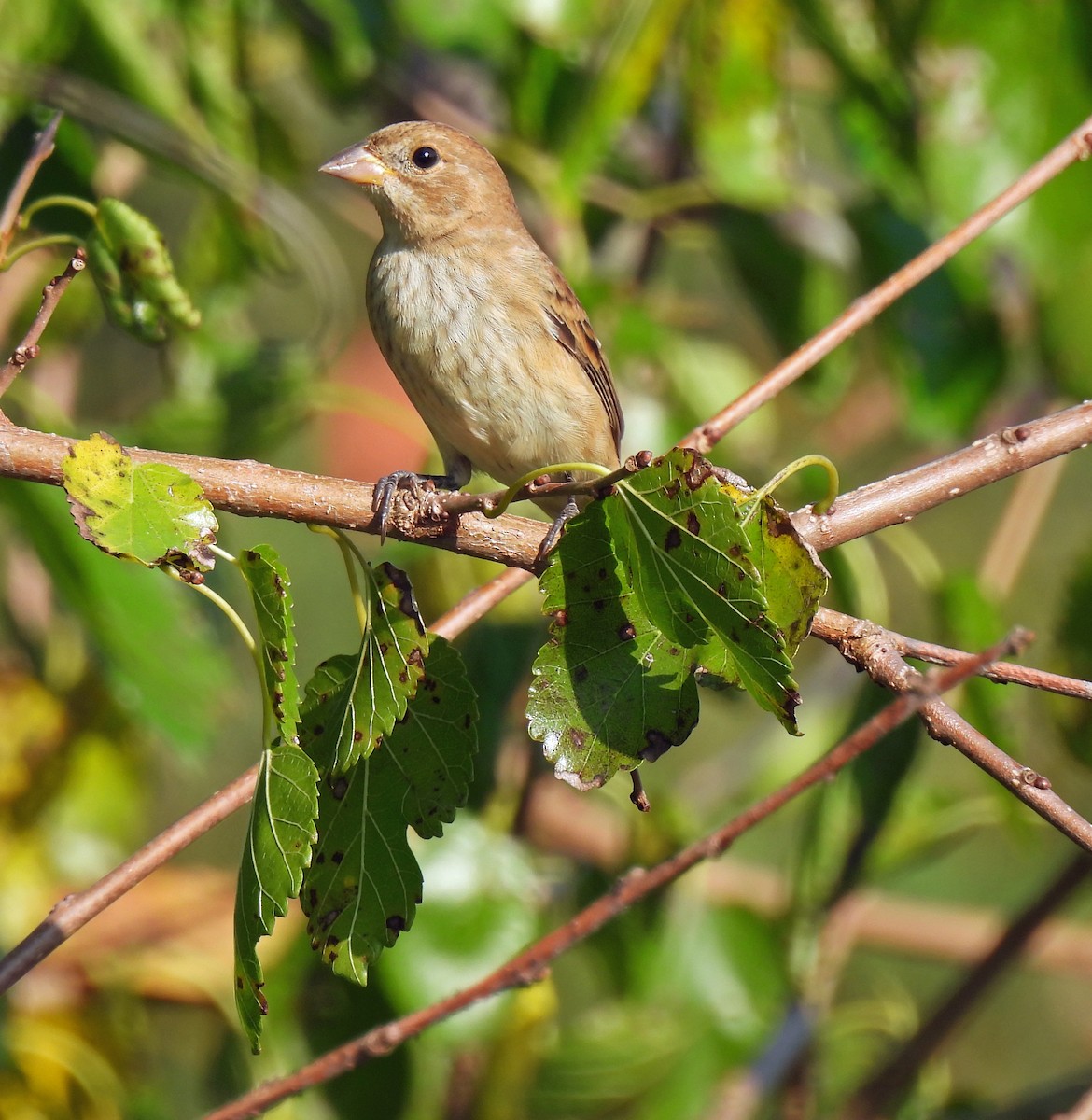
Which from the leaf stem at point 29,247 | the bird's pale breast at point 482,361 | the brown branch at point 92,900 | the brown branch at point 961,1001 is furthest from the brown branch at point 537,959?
the brown branch at point 961,1001

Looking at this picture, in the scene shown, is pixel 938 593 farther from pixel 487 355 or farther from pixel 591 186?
pixel 591 186

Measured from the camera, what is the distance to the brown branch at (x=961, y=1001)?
358 centimetres

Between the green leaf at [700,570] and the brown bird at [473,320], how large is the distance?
58.0 inches

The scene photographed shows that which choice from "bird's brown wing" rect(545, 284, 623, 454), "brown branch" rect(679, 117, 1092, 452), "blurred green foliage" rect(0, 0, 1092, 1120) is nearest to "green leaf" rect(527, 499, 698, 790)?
"brown branch" rect(679, 117, 1092, 452)

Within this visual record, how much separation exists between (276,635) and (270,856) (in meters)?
0.27

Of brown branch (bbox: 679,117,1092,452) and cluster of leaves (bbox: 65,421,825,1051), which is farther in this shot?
brown branch (bbox: 679,117,1092,452)

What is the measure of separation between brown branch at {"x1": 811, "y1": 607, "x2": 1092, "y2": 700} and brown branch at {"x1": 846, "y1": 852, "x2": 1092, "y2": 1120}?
182 cm

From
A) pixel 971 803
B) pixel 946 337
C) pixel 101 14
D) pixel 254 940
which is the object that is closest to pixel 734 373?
pixel 946 337

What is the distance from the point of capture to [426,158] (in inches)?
155

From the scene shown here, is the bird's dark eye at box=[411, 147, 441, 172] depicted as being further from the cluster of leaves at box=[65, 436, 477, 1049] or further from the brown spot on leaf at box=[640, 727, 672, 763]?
the brown spot on leaf at box=[640, 727, 672, 763]

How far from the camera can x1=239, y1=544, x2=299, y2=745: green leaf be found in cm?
176

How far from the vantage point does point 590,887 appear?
13.1ft

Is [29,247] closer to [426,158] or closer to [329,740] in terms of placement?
[329,740]

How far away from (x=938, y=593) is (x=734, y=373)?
126cm
